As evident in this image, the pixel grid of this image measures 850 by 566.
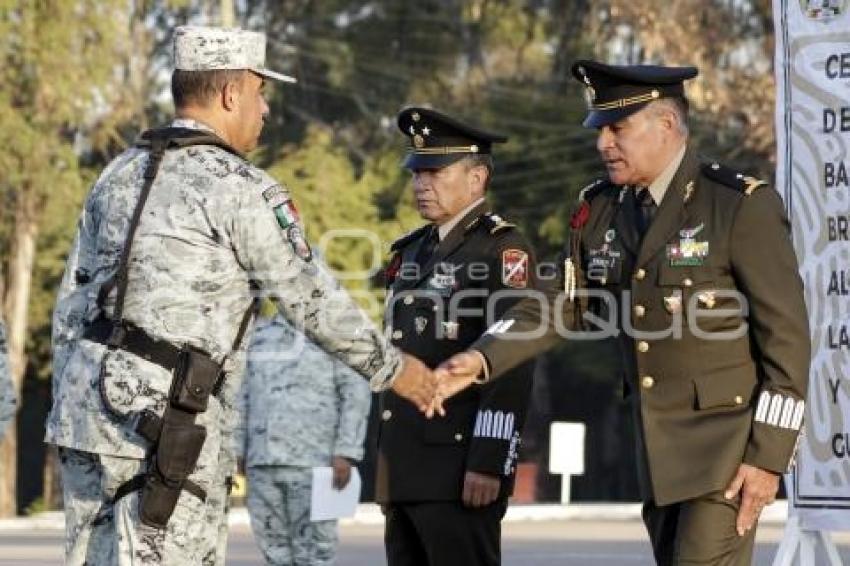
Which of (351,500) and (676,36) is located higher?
(676,36)

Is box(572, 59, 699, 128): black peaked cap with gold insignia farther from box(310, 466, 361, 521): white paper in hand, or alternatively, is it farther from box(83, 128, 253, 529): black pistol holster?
box(310, 466, 361, 521): white paper in hand

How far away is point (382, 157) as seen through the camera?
137ft

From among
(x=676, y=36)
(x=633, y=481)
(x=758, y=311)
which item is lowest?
(x=633, y=481)

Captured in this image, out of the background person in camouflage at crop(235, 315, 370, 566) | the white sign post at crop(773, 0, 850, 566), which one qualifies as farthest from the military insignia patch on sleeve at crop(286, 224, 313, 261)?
the background person in camouflage at crop(235, 315, 370, 566)

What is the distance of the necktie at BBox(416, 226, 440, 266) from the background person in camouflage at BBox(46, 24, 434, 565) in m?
2.22

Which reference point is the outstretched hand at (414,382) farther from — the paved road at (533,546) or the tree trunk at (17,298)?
the tree trunk at (17,298)

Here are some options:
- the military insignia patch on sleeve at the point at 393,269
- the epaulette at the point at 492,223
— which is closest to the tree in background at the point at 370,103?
the military insignia patch on sleeve at the point at 393,269

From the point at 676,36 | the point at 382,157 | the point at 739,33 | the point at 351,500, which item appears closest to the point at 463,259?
the point at 351,500

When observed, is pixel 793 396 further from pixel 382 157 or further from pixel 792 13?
pixel 382 157

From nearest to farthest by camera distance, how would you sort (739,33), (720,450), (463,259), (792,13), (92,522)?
1. (92,522)
2. (720,450)
3. (463,259)
4. (792,13)
5. (739,33)

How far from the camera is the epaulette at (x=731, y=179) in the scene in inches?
313

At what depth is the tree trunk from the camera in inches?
1266

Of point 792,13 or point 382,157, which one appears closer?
point 792,13

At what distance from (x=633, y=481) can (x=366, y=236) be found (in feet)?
40.8
